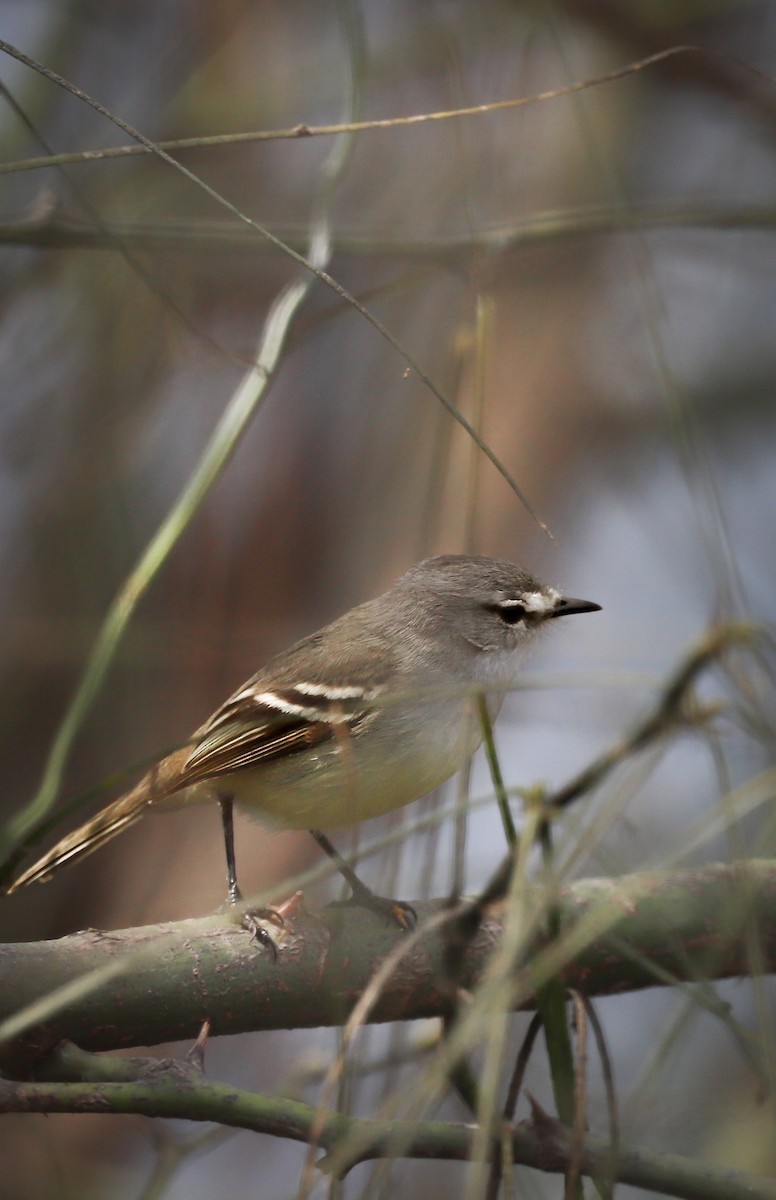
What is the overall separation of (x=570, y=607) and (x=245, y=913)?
1.30 metres

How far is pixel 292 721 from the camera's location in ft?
10.3

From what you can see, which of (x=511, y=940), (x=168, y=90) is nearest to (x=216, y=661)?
(x=168, y=90)

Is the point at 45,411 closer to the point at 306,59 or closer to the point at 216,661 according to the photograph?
the point at 216,661

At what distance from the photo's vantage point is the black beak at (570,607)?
3156mm

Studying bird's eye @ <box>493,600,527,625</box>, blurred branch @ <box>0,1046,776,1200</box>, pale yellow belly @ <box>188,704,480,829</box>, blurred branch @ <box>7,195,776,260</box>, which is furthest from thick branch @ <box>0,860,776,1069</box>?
blurred branch @ <box>7,195,776,260</box>

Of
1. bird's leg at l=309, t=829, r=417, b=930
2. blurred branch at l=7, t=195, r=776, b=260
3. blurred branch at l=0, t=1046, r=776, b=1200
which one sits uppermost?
blurred branch at l=7, t=195, r=776, b=260

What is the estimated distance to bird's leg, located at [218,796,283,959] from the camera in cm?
223

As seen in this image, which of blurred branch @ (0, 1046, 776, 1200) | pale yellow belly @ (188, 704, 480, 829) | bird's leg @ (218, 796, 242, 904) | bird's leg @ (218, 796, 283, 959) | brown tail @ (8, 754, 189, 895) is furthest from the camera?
bird's leg @ (218, 796, 242, 904)

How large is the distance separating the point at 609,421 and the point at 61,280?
2552 mm

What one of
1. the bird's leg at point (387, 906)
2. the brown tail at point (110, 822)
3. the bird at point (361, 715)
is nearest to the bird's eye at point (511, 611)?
the bird at point (361, 715)

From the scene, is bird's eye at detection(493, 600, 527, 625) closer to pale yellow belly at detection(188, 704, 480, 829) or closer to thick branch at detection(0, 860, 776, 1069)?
pale yellow belly at detection(188, 704, 480, 829)

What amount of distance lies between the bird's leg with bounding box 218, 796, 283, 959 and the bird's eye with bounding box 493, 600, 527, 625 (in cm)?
92

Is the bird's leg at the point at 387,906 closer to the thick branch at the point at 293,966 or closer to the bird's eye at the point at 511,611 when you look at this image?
the thick branch at the point at 293,966

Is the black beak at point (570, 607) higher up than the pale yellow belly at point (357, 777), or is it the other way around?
the black beak at point (570, 607)
